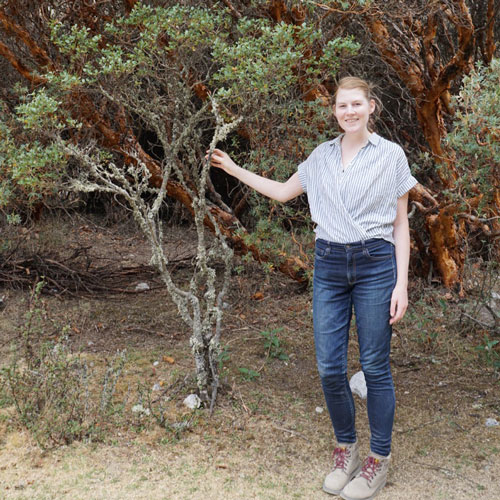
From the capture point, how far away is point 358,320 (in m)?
2.99

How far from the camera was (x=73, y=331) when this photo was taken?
5.32 metres

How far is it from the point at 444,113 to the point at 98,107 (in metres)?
3.09

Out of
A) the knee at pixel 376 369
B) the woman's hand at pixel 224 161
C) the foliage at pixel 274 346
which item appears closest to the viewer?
the knee at pixel 376 369

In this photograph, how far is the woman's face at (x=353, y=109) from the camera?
9.64ft

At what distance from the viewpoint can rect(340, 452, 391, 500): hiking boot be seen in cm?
307

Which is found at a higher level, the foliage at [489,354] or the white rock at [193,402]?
the white rock at [193,402]

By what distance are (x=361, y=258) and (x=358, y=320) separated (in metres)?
0.32

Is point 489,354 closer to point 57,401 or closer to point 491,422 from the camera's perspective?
point 491,422

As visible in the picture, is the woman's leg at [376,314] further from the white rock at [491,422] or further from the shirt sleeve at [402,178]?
the white rock at [491,422]

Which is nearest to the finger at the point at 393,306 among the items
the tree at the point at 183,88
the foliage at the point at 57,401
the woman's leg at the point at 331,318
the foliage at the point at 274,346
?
the woman's leg at the point at 331,318

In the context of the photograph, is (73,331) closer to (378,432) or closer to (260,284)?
(260,284)

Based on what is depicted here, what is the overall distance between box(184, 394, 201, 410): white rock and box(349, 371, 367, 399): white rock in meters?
1.07

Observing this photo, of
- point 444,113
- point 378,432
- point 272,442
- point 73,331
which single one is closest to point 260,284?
point 73,331

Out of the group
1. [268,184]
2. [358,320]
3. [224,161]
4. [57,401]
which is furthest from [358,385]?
[57,401]
